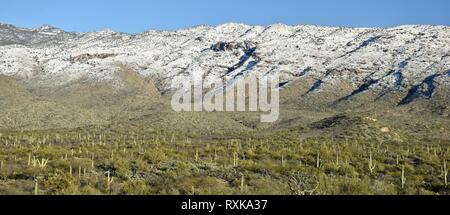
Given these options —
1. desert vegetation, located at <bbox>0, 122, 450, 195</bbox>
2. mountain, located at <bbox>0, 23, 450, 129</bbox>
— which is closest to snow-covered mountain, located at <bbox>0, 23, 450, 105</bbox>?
mountain, located at <bbox>0, 23, 450, 129</bbox>

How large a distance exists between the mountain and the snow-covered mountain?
0.77 ft

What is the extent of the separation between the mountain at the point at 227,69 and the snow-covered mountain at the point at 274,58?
0.23 m

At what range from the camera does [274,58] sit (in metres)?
120

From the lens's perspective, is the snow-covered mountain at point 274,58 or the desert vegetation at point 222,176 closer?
the desert vegetation at point 222,176

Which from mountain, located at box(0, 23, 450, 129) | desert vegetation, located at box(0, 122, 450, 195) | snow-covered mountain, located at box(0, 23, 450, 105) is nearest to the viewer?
desert vegetation, located at box(0, 122, 450, 195)

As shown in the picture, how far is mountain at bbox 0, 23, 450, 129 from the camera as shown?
8319 cm

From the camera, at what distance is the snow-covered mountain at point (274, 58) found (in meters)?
98.2

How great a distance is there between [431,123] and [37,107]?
179 ft

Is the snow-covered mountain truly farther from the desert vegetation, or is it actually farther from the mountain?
the desert vegetation

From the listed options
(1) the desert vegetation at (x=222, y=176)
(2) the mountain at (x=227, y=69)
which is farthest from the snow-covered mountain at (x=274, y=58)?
(1) the desert vegetation at (x=222, y=176)

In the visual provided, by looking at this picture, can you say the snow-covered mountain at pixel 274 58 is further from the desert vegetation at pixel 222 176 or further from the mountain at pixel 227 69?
the desert vegetation at pixel 222 176
